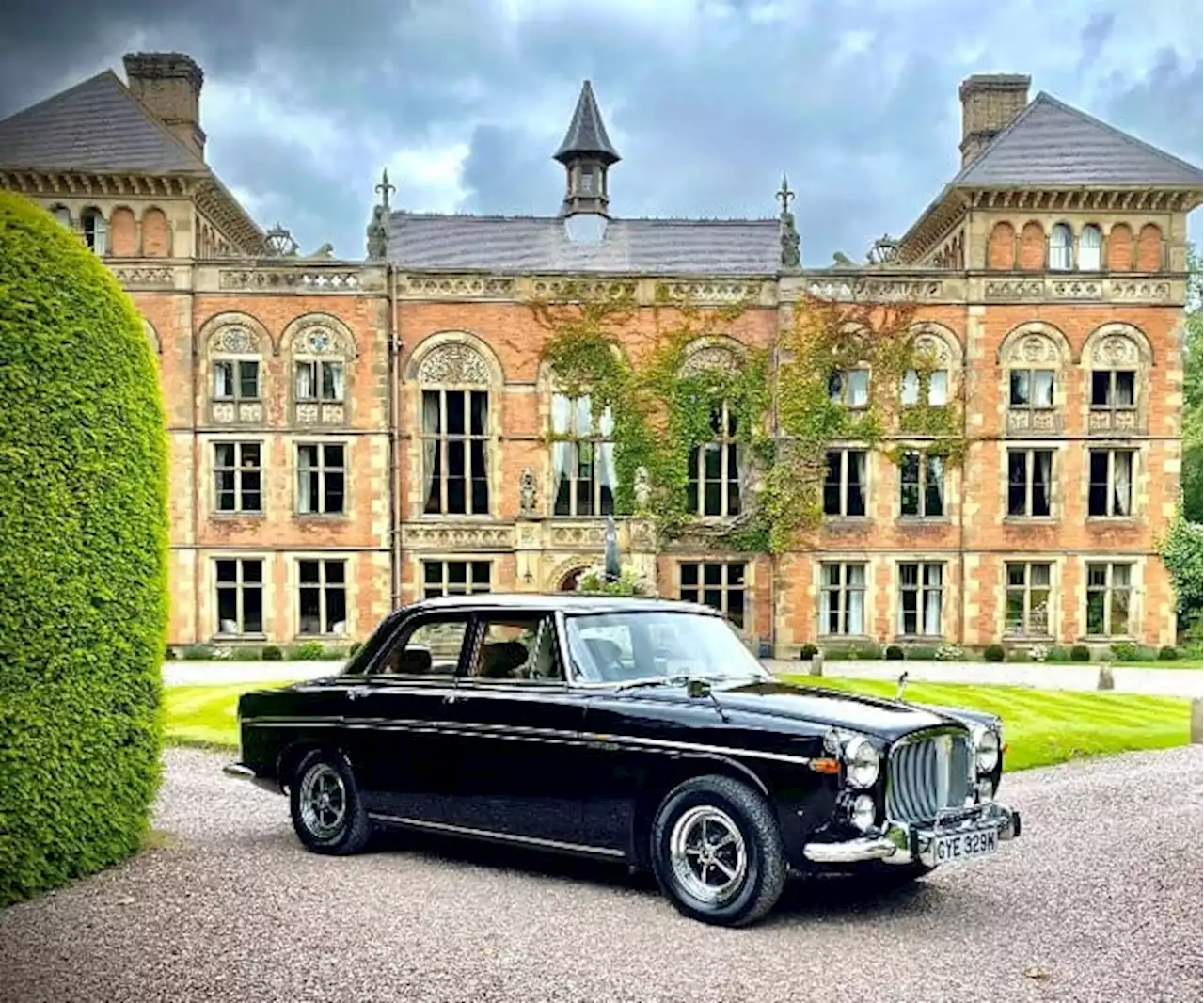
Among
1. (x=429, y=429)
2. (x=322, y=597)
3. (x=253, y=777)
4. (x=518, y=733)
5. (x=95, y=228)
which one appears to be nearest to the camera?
(x=518, y=733)

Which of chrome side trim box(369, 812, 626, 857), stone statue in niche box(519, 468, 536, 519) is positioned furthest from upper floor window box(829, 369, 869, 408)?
chrome side trim box(369, 812, 626, 857)

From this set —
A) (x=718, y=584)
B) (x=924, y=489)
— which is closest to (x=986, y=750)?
(x=718, y=584)

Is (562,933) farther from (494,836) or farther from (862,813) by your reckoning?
(862,813)

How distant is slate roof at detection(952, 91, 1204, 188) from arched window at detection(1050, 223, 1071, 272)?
1123 millimetres

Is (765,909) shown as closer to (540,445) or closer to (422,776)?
(422,776)

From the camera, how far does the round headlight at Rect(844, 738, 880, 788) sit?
655 cm

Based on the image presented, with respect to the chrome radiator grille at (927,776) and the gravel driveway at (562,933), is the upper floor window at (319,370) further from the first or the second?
the chrome radiator grille at (927,776)

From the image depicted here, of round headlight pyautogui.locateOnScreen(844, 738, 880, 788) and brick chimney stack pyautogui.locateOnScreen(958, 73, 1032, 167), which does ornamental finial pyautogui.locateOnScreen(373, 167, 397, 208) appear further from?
round headlight pyautogui.locateOnScreen(844, 738, 880, 788)

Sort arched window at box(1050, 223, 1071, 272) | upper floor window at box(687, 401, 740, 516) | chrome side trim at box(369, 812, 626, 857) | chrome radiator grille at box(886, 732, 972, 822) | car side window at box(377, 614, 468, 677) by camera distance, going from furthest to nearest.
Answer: upper floor window at box(687, 401, 740, 516)
arched window at box(1050, 223, 1071, 272)
car side window at box(377, 614, 468, 677)
chrome side trim at box(369, 812, 626, 857)
chrome radiator grille at box(886, 732, 972, 822)

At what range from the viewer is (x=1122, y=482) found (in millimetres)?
30703

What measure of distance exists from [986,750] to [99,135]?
2791cm

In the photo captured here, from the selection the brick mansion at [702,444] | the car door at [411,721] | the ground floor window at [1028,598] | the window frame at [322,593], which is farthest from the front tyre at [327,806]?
the ground floor window at [1028,598]

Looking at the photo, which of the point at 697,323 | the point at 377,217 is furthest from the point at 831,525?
the point at 377,217

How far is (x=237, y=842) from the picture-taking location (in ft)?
29.6
